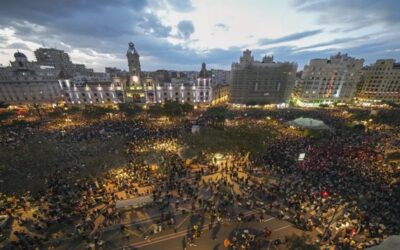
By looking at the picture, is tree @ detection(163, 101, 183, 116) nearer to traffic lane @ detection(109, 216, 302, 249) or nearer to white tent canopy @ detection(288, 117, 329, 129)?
white tent canopy @ detection(288, 117, 329, 129)

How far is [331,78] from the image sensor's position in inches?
2800

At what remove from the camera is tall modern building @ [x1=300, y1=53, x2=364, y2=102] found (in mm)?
70000

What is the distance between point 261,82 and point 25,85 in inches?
3492

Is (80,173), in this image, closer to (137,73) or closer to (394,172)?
(394,172)

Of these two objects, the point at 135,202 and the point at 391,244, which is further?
the point at 135,202

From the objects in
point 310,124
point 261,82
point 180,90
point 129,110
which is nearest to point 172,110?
point 129,110

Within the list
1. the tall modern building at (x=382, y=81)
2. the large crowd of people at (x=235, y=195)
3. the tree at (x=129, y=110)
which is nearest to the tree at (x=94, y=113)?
the tree at (x=129, y=110)

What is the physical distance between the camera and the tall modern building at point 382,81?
70.7m

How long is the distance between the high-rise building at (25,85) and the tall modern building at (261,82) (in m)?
73.7

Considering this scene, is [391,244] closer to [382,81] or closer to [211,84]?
[211,84]

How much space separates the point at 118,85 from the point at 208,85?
108 feet

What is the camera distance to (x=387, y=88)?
72.4 m

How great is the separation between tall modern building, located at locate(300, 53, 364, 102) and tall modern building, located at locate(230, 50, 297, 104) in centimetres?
724

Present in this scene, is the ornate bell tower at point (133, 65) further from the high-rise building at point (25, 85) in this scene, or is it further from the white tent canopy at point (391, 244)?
the white tent canopy at point (391, 244)
